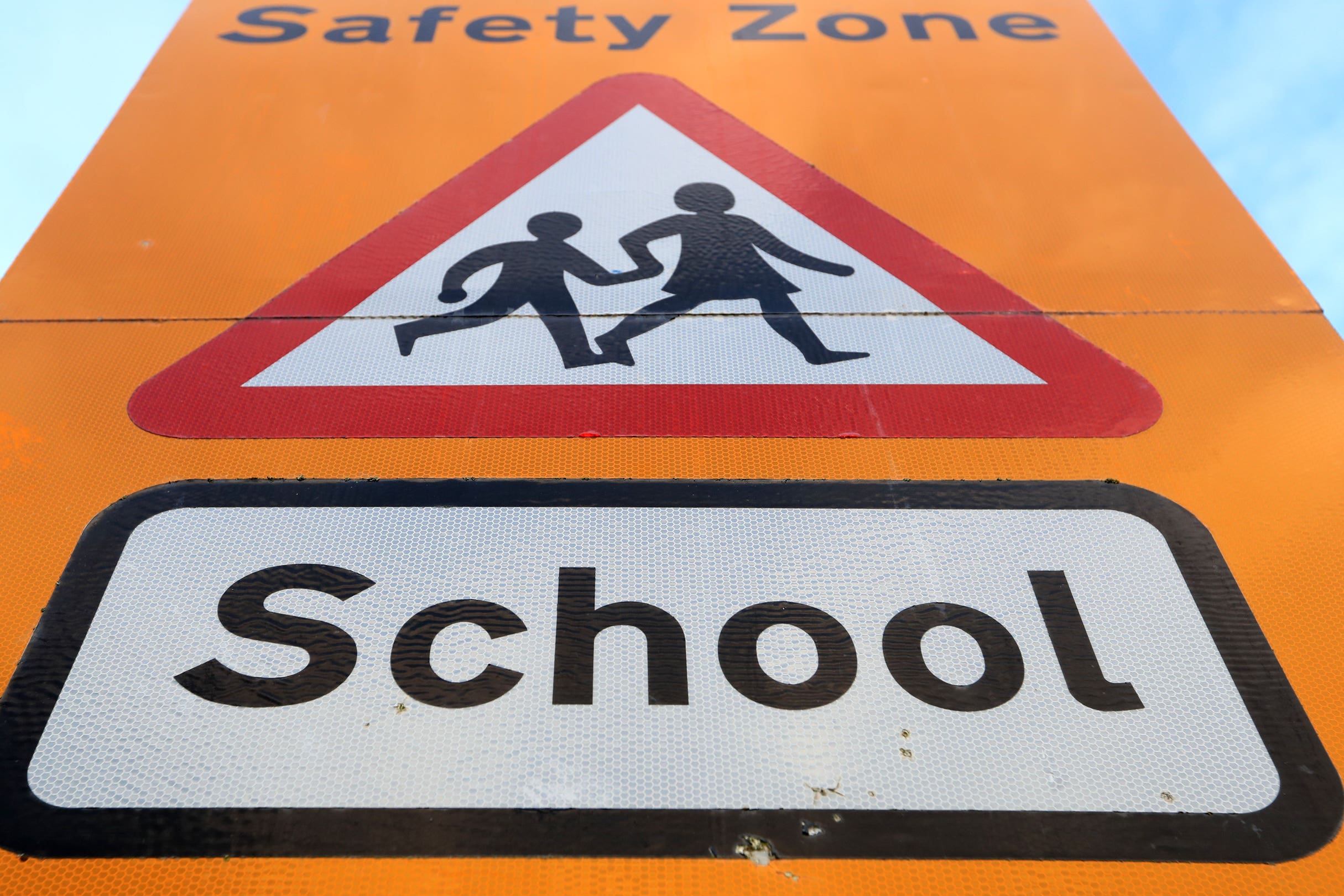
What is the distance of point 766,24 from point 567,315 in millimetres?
1591

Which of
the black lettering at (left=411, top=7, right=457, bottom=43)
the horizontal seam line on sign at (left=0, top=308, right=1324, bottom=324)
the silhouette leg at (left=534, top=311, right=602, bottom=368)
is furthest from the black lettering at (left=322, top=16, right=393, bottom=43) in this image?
the silhouette leg at (left=534, top=311, right=602, bottom=368)

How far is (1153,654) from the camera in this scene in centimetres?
131

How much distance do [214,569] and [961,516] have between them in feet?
4.20

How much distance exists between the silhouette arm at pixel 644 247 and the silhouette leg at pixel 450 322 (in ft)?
0.92

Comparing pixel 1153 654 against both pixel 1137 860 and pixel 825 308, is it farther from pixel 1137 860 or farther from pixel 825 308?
pixel 825 308

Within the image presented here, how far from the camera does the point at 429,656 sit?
4.18 feet

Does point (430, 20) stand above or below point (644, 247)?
above

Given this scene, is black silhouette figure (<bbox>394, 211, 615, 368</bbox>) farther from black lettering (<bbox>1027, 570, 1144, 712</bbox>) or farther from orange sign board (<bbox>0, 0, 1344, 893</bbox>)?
black lettering (<bbox>1027, 570, 1144, 712</bbox>)

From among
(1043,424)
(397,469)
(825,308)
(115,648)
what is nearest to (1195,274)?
(1043,424)

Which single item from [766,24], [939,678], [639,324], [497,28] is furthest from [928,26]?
[939,678]

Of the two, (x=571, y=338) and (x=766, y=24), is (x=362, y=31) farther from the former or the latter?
(x=571, y=338)

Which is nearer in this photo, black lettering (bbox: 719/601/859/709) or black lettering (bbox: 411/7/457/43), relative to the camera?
black lettering (bbox: 719/601/859/709)

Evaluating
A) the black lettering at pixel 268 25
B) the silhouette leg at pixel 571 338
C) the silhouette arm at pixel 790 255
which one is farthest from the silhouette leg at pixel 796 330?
the black lettering at pixel 268 25

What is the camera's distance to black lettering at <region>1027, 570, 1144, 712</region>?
1.26 m
